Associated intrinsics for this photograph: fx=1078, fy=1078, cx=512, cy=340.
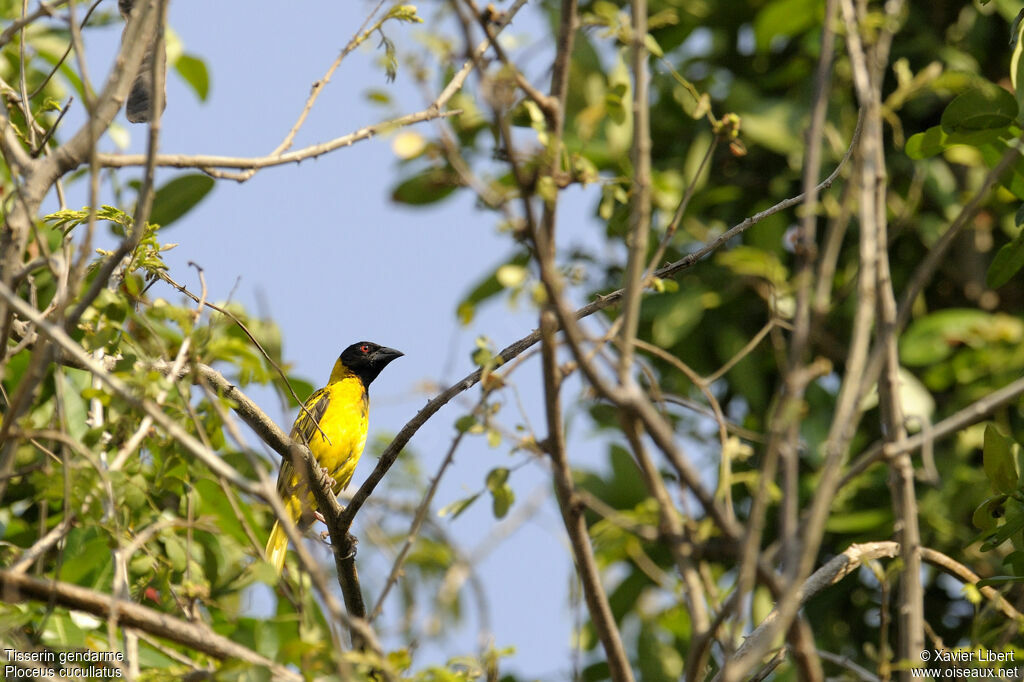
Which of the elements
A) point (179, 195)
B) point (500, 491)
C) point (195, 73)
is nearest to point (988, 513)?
point (500, 491)

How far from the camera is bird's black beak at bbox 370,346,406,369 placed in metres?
6.73

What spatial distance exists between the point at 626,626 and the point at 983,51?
3695mm

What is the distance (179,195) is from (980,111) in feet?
10.1

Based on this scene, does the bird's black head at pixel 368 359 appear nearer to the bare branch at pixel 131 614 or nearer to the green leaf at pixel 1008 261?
the green leaf at pixel 1008 261

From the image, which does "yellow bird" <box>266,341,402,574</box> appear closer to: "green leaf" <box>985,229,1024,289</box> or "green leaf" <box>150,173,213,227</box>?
"green leaf" <box>150,173,213,227</box>

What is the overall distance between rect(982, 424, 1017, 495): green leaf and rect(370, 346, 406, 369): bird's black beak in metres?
4.47

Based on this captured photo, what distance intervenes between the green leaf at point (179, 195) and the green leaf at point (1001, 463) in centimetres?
315

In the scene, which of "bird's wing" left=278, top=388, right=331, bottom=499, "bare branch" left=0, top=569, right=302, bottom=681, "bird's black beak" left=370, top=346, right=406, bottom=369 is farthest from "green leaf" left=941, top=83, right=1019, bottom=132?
"bird's black beak" left=370, top=346, right=406, bottom=369

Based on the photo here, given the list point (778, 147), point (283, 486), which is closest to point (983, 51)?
point (778, 147)

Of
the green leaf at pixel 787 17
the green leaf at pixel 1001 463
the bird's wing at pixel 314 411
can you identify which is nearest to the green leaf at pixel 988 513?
the green leaf at pixel 1001 463

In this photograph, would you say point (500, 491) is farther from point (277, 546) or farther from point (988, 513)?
point (277, 546)

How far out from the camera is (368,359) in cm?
674

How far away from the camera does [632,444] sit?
5.73 feet

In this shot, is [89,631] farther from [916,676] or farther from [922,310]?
[922,310]
